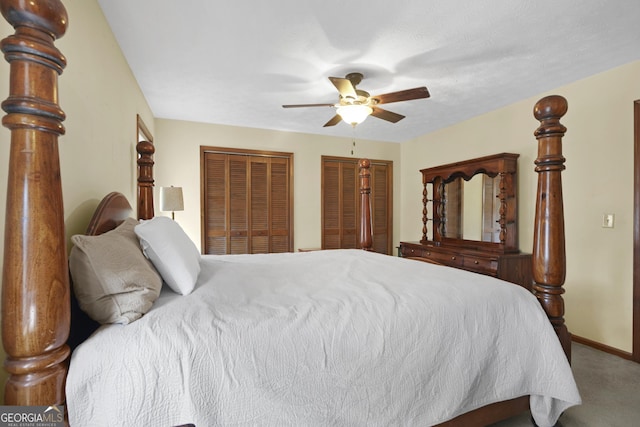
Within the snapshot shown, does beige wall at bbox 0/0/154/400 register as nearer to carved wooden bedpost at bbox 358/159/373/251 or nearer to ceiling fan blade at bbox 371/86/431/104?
ceiling fan blade at bbox 371/86/431/104

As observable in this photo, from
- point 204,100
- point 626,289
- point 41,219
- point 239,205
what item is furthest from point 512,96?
point 41,219

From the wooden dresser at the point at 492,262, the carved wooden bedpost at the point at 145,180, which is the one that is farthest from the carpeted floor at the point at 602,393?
the carved wooden bedpost at the point at 145,180

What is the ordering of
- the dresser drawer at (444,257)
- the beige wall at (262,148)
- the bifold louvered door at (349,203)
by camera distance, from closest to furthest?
1. the dresser drawer at (444,257)
2. the beige wall at (262,148)
3. the bifold louvered door at (349,203)

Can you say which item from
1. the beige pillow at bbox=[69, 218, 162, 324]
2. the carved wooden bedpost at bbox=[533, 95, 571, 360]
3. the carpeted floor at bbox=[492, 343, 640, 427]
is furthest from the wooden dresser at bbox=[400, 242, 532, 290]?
the beige pillow at bbox=[69, 218, 162, 324]

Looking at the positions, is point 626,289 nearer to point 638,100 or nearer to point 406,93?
point 638,100

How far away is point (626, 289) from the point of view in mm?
2461

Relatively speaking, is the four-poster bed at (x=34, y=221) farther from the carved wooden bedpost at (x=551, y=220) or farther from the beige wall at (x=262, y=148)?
the beige wall at (x=262, y=148)

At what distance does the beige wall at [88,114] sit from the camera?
128 centimetres

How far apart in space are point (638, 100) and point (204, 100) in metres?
3.95

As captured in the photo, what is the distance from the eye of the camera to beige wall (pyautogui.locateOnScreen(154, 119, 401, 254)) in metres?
3.93

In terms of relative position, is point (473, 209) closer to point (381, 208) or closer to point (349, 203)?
point (381, 208)

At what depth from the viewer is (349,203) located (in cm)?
495

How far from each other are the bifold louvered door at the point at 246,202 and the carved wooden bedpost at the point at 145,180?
1536mm

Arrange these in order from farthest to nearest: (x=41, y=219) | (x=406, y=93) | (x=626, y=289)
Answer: (x=626, y=289), (x=406, y=93), (x=41, y=219)
